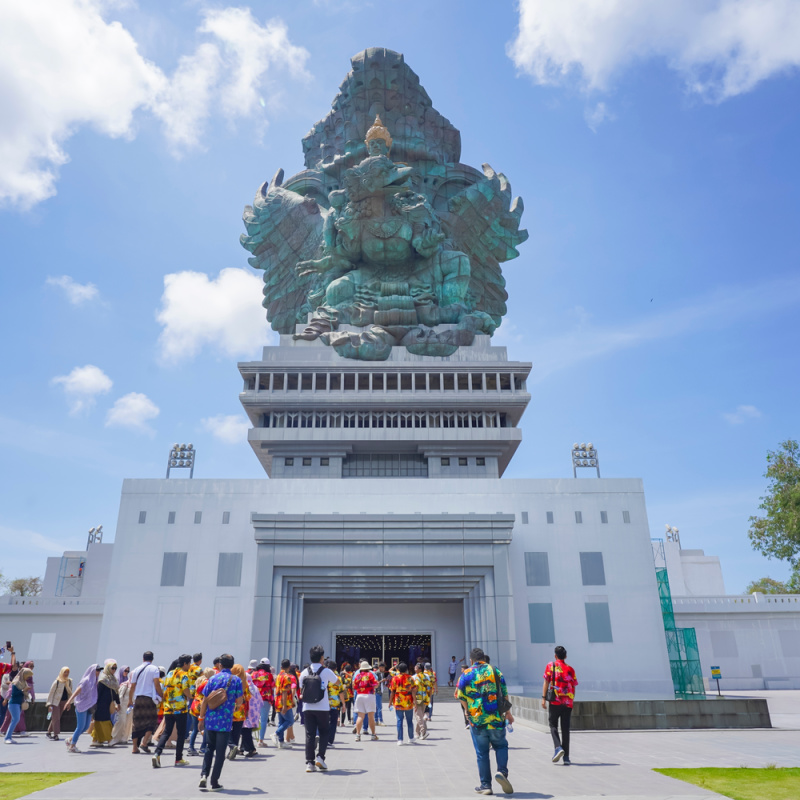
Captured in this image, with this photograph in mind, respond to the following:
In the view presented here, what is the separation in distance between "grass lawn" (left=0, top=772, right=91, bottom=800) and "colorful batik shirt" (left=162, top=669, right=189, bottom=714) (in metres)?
1.70

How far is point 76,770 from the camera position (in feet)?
36.3

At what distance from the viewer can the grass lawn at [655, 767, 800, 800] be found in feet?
28.2

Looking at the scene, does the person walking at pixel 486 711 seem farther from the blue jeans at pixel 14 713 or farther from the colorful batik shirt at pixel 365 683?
the blue jeans at pixel 14 713

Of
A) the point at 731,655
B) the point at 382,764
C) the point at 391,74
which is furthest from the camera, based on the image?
the point at 391,74

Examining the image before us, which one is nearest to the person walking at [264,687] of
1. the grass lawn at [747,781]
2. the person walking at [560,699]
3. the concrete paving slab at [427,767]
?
the concrete paving slab at [427,767]

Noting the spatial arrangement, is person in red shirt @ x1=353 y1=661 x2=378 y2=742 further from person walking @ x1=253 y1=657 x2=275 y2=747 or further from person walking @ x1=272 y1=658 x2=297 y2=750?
person walking @ x1=253 y1=657 x2=275 y2=747

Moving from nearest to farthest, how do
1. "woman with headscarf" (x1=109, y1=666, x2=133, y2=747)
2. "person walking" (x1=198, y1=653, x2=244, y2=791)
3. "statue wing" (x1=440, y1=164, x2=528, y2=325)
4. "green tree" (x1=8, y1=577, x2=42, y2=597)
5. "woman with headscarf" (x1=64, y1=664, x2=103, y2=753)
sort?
"person walking" (x1=198, y1=653, x2=244, y2=791)
"woman with headscarf" (x1=64, y1=664, x2=103, y2=753)
"woman with headscarf" (x1=109, y1=666, x2=133, y2=747)
"statue wing" (x1=440, y1=164, x2=528, y2=325)
"green tree" (x1=8, y1=577, x2=42, y2=597)

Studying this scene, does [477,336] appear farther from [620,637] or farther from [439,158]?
[620,637]

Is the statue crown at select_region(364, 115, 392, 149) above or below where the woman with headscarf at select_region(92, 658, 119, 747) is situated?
above

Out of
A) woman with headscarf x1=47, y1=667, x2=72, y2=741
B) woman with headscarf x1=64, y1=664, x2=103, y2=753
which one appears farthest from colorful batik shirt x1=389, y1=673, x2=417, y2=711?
woman with headscarf x1=47, y1=667, x2=72, y2=741

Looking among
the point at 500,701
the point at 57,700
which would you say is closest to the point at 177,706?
the point at 57,700

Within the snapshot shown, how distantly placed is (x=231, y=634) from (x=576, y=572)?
56.2ft

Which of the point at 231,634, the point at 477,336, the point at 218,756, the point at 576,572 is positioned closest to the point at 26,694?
the point at 218,756

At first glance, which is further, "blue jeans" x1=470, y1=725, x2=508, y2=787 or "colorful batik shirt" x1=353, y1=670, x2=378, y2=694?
"colorful batik shirt" x1=353, y1=670, x2=378, y2=694
